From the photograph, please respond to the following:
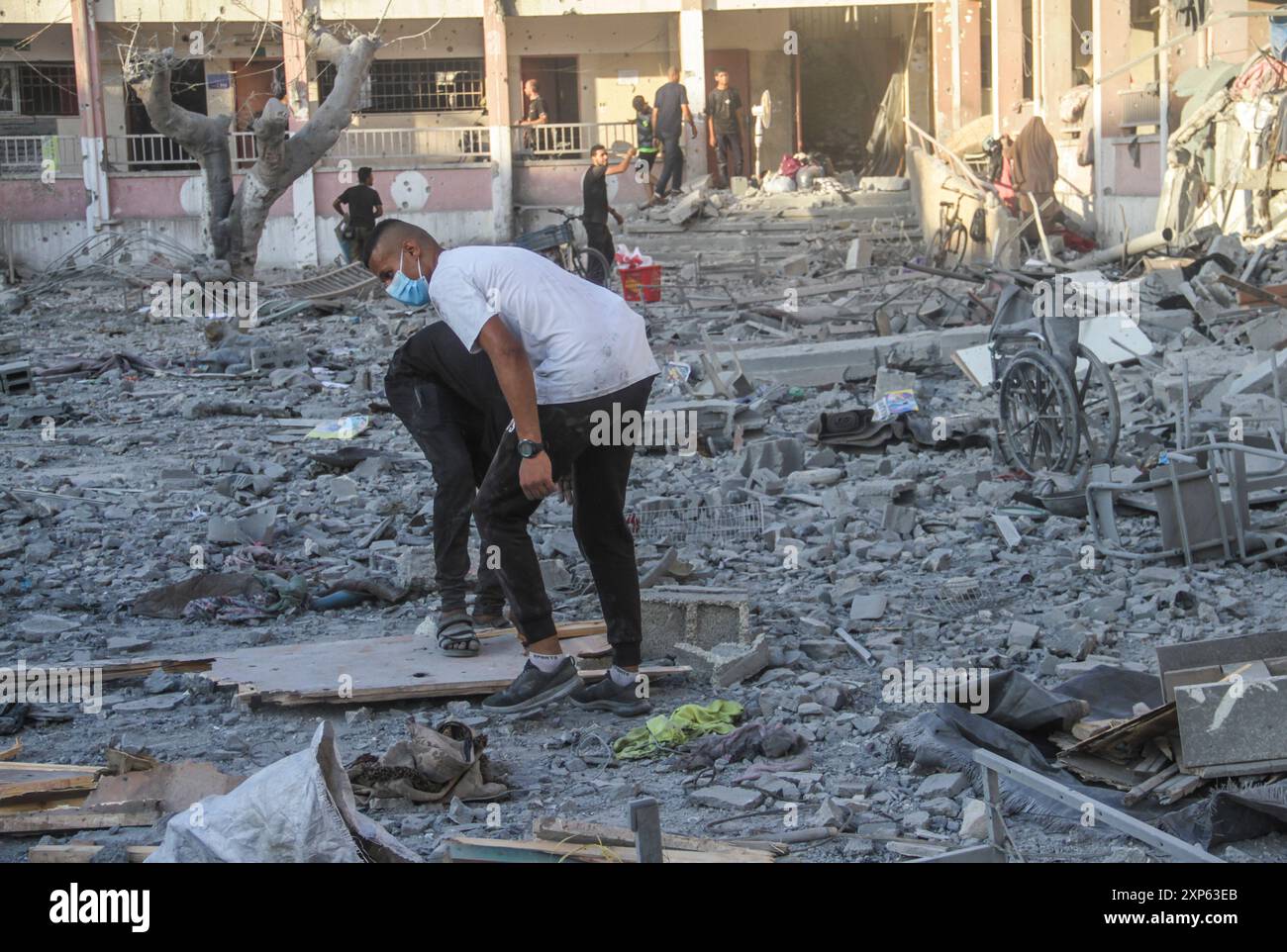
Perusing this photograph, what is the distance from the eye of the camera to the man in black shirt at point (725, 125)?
25328 millimetres

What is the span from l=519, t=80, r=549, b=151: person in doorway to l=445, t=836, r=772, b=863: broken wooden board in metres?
24.5

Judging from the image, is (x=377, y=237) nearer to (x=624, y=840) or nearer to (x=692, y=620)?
(x=692, y=620)

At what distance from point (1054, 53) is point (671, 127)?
6.22 metres

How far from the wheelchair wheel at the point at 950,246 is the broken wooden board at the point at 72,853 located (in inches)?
686

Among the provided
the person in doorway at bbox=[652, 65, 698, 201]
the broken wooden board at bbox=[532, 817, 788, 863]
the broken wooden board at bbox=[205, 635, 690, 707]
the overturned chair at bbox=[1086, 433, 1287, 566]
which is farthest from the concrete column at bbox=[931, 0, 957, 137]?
the broken wooden board at bbox=[532, 817, 788, 863]

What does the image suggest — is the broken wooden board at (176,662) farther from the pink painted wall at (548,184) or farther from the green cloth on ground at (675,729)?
the pink painted wall at (548,184)

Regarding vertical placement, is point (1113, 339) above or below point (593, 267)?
below

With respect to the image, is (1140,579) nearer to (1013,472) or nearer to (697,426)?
(1013,472)

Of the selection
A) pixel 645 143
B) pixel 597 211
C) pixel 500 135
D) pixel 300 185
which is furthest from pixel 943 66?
pixel 597 211

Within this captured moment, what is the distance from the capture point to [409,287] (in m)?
5.09

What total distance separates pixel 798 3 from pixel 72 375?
52.7ft

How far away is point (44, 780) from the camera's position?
442 centimetres

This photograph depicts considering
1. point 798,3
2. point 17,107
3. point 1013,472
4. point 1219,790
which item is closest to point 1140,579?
point 1013,472

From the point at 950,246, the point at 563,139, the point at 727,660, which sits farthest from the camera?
the point at 563,139
